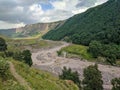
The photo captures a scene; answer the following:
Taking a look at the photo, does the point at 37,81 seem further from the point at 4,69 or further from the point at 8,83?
the point at 8,83

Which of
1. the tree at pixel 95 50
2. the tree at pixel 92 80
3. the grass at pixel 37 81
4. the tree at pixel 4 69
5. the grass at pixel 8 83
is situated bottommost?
the tree at pixel 95 50

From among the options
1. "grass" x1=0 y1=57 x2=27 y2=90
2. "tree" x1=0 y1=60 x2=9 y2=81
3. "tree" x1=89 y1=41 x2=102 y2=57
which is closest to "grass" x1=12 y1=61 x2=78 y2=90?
"grass" x1=0 y1=57 x2=27 y2=90

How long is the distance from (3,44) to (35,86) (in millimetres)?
142399

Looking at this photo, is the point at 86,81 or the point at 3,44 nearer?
the point at 86,81

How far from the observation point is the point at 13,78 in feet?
125

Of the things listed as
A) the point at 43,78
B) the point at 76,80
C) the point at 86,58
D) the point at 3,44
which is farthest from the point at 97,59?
the point at 43,78

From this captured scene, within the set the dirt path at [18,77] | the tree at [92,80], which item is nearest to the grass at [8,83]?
the dirt path at [18,77]

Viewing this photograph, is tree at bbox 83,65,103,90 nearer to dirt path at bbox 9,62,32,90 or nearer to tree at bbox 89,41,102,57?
dirt path at bbox 9,62,32,90

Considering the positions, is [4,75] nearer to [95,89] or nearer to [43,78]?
[43,78]

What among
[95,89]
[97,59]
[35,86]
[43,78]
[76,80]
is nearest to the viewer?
[35,86]

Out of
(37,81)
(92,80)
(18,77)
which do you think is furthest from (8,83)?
(92,80)

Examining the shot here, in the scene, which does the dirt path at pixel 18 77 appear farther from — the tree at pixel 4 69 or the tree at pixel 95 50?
the tree at pixel 95 50

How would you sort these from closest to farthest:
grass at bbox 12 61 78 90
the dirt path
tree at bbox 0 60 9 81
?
tree at bbox 0 60 9 81 < the dirt path < grass at bbox 12 61 78 90

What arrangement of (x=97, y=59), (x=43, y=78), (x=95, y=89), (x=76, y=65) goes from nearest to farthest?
(x=43, y=78) → (x=95, y=89) → (x=76, y=65) → (x=97, y=59)
